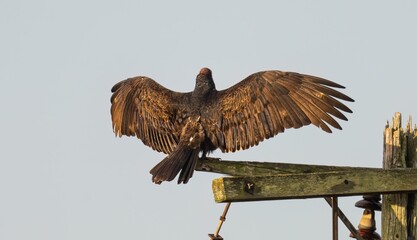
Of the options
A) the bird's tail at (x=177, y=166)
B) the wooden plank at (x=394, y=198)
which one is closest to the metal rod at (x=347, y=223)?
the wooden plank at (x=394, y=198)

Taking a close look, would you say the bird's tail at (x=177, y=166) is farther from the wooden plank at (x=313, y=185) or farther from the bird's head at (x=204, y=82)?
the wooden plank at (x=313, y=185)

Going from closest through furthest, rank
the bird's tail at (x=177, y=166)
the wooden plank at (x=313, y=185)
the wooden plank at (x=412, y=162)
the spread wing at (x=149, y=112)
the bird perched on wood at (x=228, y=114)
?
the wooden plank at (x=313, y=185)
the wooden plank at (x=412, y=162)
the bird's tail at (x=177, y=166)
the bird perched on wood at (x=228, y=114)
the spread wing at (x=149, y=112)

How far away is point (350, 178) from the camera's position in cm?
557

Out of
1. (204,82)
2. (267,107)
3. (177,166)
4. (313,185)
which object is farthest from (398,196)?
(204,82)

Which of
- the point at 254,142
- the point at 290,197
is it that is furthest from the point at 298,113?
the point at 290,197

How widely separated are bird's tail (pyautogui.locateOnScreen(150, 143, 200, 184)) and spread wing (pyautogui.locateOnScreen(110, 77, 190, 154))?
1.46 ft

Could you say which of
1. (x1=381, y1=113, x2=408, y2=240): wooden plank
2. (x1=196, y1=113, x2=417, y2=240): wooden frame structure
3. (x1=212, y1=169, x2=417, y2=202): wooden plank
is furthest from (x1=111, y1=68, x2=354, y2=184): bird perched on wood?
(x1=212, y1=169, x2=417, y2=202): wooden plank

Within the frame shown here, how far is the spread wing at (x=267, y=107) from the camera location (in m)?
7.57

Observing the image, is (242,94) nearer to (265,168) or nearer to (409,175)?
(265,168)

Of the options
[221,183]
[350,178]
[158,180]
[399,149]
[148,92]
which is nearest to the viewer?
[221,183]

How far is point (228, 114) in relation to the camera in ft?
25.9

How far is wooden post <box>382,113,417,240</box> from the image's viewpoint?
5.81m

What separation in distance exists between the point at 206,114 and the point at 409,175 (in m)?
2.61

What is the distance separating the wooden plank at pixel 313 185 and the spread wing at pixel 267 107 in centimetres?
177
